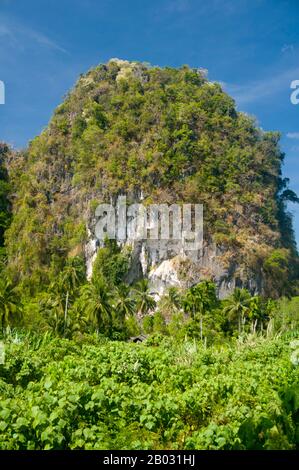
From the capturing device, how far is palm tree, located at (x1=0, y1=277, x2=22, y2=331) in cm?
3234

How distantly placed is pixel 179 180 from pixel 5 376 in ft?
147

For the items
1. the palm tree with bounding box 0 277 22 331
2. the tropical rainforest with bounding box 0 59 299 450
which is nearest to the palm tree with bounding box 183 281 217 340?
the tropical rainforest with bounding box 0 59 299 450

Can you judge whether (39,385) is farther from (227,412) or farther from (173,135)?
(173,135)

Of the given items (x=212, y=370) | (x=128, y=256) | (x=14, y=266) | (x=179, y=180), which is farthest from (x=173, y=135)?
(x=212, y=370)

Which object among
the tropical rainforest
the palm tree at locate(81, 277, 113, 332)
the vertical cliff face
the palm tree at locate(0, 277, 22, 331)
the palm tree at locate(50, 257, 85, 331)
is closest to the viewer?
the palm tree at locate(0, 277, 22, 331)

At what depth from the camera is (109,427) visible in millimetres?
7609

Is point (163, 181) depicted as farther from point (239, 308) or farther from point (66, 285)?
point (66, 285)

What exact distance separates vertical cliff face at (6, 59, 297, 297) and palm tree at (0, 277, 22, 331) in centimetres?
2056

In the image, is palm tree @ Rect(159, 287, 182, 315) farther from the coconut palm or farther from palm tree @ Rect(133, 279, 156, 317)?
the coconut palm

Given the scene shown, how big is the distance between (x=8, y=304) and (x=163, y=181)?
1043 inches

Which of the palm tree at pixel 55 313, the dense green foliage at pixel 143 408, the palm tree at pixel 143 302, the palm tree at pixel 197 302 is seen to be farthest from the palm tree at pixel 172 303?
the dense green foliage at pixel 143 408

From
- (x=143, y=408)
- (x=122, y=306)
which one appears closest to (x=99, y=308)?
(x=122, y=306)

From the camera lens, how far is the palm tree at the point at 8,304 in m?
32.3

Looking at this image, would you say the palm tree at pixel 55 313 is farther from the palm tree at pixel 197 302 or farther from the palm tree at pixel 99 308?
the palm tree at pixel 197 302
